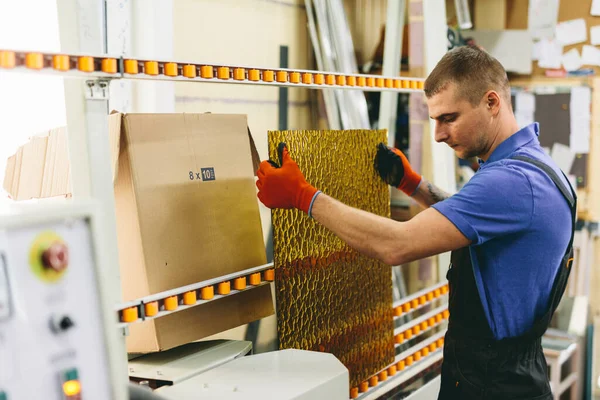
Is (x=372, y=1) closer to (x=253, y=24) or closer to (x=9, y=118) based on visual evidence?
(x=253, y=24)

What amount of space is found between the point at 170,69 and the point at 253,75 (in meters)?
0.29

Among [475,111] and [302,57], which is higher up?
[302,57]

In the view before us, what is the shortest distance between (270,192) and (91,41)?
2.12 ft

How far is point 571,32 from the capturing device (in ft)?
12.9

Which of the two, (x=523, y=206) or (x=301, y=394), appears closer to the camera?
(x=301, y=394)

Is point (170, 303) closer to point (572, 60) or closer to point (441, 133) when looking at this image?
point (441, 133)

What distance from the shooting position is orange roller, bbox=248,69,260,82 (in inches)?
71.7

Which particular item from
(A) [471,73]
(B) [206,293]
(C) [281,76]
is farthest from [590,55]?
(B) [206,293]

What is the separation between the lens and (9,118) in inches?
92.6

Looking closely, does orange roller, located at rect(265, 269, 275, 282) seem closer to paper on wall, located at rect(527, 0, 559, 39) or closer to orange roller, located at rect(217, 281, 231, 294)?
orange roller, located at rect(217, 281, 231, 294)

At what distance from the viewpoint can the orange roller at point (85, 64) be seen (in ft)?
4.69

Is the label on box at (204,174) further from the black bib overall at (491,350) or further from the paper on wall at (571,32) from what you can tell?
the paper on wall at (571,32)

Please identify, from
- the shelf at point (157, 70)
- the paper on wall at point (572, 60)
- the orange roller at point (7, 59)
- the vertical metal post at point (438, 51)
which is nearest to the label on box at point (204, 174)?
the shelf at point (157, 70)

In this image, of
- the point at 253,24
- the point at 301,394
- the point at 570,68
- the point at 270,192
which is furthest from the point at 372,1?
the point at 301,394
